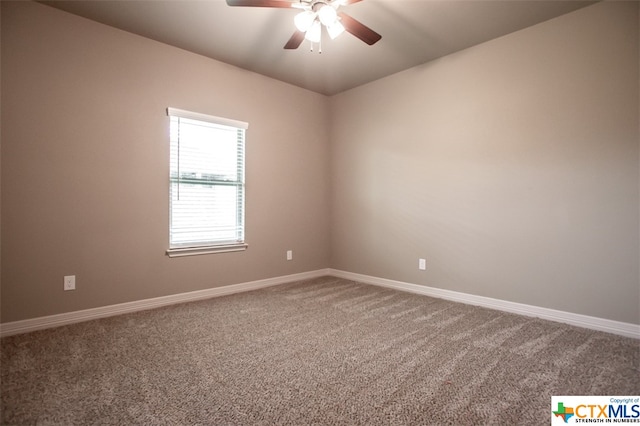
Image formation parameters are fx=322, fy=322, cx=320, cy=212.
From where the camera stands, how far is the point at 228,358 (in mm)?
2127

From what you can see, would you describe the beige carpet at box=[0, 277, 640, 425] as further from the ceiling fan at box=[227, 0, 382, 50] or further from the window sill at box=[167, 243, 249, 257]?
the ceiling fan at box=[227, 0, 382, 50]

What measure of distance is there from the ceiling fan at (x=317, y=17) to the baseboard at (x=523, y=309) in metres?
2.64

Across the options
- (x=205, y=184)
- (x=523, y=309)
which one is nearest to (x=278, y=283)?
(x=205, y=184)

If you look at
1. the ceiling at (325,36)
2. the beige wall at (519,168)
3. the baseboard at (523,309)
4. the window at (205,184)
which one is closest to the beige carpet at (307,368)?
the baseboard at (523,309)

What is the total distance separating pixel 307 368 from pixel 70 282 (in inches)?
87.7

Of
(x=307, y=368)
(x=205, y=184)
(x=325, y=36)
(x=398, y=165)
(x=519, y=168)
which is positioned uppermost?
(x=325, y=36)

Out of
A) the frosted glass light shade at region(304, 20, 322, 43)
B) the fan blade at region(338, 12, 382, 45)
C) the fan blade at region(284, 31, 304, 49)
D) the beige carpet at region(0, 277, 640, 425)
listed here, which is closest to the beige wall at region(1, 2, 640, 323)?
the beige carpet at region(0, 277, 640, 425)

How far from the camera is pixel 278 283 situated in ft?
13.6

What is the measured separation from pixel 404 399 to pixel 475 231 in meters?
2.16

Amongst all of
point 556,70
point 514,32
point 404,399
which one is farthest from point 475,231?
point 404,399

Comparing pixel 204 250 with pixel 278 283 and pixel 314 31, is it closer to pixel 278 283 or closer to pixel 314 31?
pixel 278 283

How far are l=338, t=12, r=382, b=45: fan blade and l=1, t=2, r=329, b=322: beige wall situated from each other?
1.81 metres

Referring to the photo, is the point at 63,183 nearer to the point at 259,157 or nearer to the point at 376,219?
the point at 259,157

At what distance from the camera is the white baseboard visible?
254 cm
